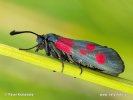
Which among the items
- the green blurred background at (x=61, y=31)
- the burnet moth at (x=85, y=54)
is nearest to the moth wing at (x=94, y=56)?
the burnet moth at (x=85, y=54)

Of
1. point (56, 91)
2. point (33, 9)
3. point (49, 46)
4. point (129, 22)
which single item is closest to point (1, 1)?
point (33, 9)

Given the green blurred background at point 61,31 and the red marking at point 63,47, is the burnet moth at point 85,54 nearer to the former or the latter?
the red marking at point 63,47

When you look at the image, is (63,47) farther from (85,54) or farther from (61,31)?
(61,31)

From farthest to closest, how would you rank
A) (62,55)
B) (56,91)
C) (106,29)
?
(106,29) → (56,91) → (62,55)

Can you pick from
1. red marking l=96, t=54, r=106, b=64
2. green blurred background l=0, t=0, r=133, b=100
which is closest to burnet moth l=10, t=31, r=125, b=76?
red marking l=96, t=54, r=106, b=64

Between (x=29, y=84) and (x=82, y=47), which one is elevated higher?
(x=82, y=47)

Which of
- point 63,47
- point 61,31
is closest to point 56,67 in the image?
point 63,47

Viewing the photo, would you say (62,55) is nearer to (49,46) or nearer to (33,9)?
(49,46)
